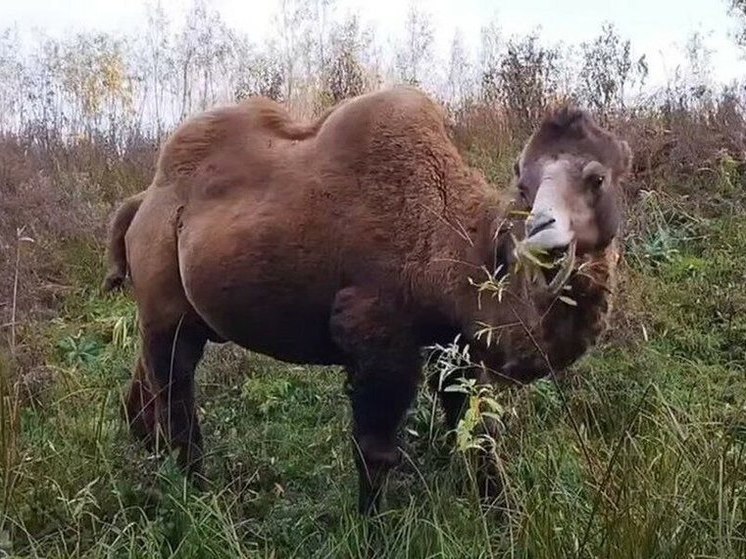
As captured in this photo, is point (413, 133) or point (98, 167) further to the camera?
point (98, 167)

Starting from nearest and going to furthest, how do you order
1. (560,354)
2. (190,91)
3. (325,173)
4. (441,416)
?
(560,354) → (325,173) → (441,416) → (190,91)

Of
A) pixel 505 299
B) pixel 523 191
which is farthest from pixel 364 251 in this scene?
pixel 523 191

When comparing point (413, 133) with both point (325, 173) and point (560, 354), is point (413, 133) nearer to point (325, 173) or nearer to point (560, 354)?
point (325, 173)

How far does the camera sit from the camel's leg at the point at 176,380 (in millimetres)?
5109

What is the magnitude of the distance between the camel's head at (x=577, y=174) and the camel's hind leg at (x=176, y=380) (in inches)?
77.7

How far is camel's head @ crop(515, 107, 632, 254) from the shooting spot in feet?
12.4

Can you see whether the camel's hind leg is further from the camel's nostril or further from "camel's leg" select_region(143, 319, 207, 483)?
the camel's nostril

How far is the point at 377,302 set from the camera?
14.3 feet

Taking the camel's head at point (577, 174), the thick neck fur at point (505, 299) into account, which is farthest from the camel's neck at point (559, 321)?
the camel's head at point (577, 174)

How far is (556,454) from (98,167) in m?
7.22

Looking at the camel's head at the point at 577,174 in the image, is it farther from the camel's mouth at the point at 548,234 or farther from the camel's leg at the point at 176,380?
the camel's leg at the point at 176,380

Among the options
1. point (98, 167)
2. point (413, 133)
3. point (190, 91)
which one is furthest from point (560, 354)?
point (190, 91)

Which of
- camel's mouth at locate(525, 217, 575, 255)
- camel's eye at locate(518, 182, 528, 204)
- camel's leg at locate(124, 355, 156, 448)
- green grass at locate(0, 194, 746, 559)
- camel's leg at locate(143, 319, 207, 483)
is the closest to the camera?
green grass at locate(0, 194, 746, 559)

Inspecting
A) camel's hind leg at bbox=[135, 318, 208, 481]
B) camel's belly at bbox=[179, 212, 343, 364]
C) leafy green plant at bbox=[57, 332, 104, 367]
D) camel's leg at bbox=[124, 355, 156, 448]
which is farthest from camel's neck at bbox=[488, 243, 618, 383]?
leafy green plant at bbox=[57, 332, 104, 367]
